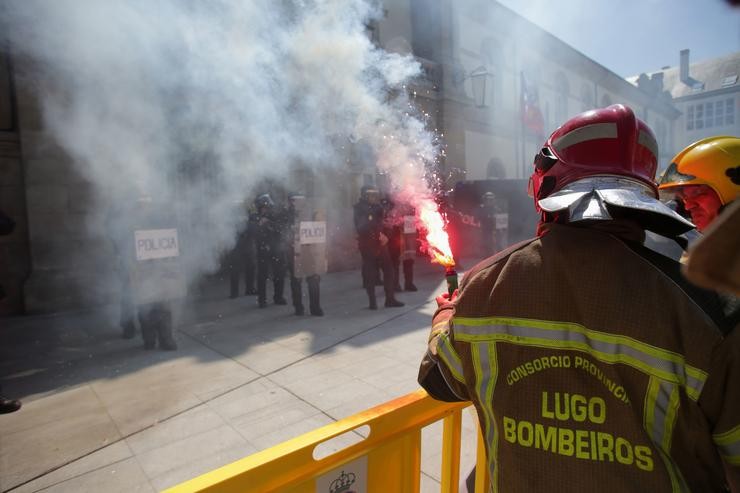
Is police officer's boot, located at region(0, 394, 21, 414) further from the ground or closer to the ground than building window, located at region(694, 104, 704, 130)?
closer to the ground

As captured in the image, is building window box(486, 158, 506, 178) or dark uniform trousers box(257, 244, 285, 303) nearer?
dark uniform trousers box(257, 244, 285, 303)

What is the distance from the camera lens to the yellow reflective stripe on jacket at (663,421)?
0.87 m

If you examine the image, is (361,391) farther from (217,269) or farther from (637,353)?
(217,269)

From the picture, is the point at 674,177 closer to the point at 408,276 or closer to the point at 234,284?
the point at 408,276

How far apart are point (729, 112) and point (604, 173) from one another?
51.0 feet

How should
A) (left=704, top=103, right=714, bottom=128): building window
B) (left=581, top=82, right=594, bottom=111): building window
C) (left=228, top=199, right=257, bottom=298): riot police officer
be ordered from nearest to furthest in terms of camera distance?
(left=228, top=199, right=257, bottom=298): riot police officer < (left=704, top=103, right=714, bottom=128): building window < (left=581, top=82, right=594, bottom=111): building window

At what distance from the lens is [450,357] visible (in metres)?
1.20

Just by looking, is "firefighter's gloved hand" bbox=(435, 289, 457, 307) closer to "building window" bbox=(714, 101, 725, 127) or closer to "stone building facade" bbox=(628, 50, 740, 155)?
"stone building facade" bbox=(628, 50, 740, 155)

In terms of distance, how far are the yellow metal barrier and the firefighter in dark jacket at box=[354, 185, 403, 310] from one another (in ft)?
15.7

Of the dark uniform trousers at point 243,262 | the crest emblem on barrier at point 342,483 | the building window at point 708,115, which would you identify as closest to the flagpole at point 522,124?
the building window at point 708,115

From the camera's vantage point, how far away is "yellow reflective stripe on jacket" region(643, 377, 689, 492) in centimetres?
87

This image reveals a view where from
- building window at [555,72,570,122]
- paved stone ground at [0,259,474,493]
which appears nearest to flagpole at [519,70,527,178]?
building window at [555,72,570,122]

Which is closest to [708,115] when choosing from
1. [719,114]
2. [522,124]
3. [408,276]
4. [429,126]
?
[719,114]

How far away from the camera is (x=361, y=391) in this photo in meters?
3.83
